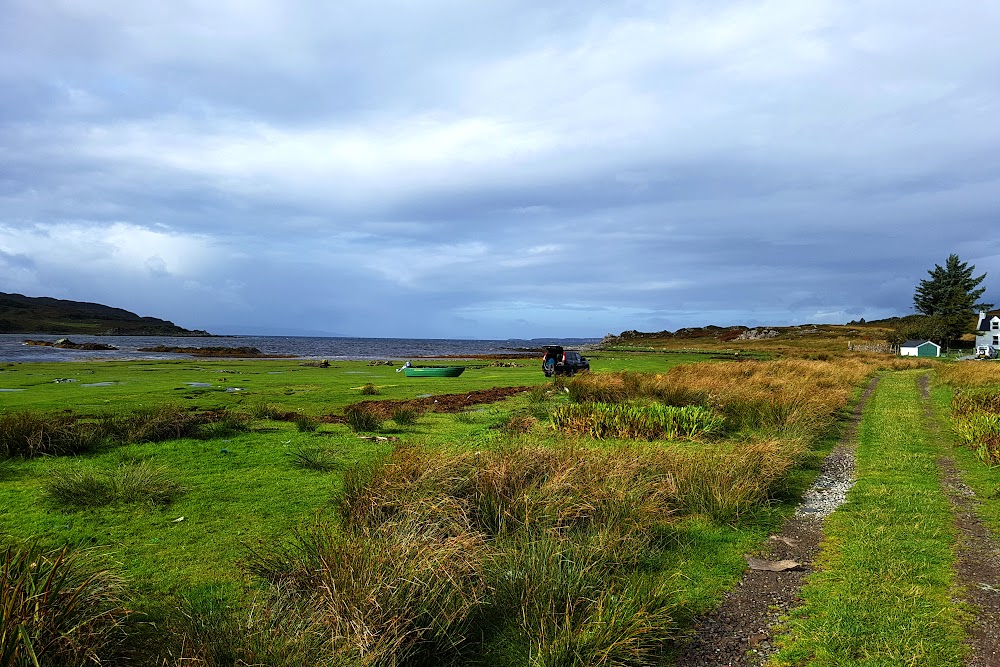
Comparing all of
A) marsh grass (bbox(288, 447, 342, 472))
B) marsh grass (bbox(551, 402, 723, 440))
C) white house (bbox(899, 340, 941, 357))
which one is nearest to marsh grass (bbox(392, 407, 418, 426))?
marsh grass (bbox(288, 447, 342, 472))

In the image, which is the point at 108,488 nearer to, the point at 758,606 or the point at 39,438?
the point at 39,438

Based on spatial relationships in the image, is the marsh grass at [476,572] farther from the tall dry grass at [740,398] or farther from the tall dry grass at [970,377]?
the tall dry grass at [970,377]

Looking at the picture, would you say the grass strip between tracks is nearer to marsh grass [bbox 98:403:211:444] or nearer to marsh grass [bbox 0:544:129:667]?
marsh grass [bbox 0:544:129:667]

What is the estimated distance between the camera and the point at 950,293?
389 ft

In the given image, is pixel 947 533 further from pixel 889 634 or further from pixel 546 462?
pixel 546 462

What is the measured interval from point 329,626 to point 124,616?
77.0 inches

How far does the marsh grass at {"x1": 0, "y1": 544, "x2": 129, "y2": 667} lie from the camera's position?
3.75 m

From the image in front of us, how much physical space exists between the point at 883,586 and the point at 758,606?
1507mm

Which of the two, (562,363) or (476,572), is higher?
(562,363)

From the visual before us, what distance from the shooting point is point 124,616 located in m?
5.03

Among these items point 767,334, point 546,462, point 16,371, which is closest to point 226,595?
point 546,462

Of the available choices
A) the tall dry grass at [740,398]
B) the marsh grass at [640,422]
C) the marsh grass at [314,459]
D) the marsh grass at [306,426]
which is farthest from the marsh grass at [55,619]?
the tall dry grass at [740,398]

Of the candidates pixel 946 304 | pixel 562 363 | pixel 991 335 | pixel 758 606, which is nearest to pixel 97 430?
pixel 758 606

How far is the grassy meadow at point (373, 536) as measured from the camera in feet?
15.1
